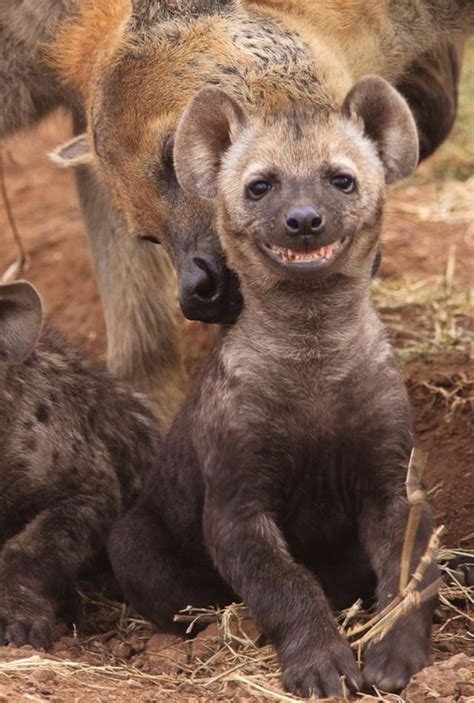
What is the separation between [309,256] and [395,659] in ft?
3.58

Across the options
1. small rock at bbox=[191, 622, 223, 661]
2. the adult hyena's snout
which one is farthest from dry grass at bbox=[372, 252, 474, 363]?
small rock at bbox=[191, 622, 223, 661]

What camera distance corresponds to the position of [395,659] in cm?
388

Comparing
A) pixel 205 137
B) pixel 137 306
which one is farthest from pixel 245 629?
pixel 137 306

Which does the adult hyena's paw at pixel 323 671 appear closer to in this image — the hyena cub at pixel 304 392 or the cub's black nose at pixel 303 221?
the hyena cub at pixel 304 392

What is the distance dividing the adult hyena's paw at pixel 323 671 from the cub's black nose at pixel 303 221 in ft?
3.52

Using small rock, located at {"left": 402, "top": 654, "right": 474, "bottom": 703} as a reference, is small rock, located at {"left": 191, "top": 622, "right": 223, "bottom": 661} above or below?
below

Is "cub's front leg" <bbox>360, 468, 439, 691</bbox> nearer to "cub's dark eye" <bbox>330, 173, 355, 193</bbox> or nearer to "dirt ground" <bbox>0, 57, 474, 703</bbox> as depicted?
"dirt ground" <bbox>0, 57, 474, 703</bbox>

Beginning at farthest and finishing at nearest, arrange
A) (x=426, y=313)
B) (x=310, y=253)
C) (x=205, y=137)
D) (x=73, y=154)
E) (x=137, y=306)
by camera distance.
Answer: (x=426, y=313) < (x=137, y=306) < (x=73, y=154) < (x=205, y=137) < (x=310, y=253)

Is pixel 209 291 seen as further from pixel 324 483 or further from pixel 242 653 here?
pixel 242 653

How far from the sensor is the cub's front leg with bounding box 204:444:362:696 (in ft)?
12.7

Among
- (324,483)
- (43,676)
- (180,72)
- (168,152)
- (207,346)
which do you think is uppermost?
(180,72)

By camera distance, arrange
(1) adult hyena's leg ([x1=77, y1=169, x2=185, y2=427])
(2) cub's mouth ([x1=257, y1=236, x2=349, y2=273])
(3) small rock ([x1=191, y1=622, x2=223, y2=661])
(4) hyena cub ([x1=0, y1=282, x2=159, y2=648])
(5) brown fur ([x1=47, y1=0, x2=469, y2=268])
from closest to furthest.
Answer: (2) cub's mouth ([x1=257, y1=236, x2=349, y2=273]) < (3) small rock ([x1=191, y1=622, x2=223, y2=661]) < (4) hyena cub ([x1=0, y1=282, x2=159, y2=648]) < (5) brown fur ([x1=47, y1=0, x2=469, y2=268]) < (1) adult hyena's leg ([x1=77, y1=169, x2=185, y2=427])

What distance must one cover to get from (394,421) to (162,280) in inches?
115

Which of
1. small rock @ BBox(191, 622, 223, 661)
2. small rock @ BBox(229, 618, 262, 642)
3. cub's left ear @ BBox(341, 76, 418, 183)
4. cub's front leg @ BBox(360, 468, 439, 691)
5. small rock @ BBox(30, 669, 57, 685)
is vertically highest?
cub's left ear @ BBox(341, 76, 418, 183)
